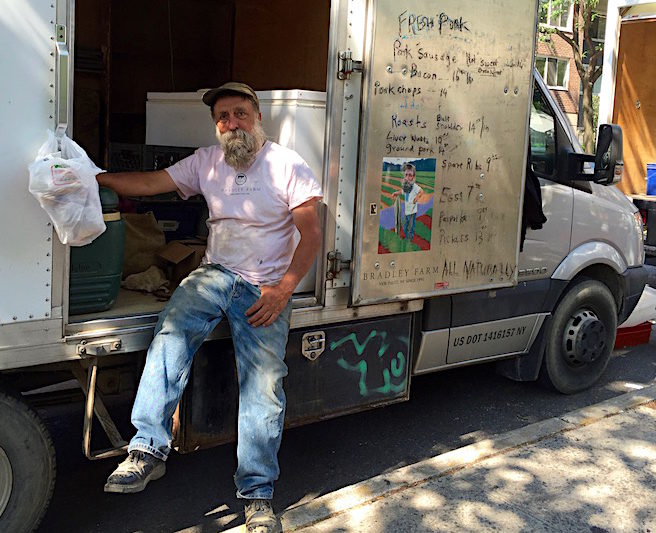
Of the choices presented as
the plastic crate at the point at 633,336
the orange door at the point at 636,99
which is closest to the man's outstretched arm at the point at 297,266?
the plastic crate at the point at 633,336

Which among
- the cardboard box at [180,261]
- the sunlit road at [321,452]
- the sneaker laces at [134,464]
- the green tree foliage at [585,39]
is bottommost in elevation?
the sunlit road at [321,452]

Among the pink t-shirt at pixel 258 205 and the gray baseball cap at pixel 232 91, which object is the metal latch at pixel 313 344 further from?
the gray baseball cap at pixel 232 91

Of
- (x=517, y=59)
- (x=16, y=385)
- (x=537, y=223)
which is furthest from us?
(x=537, y=223)

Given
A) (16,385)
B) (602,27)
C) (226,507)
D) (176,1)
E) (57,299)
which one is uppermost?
(602,27)

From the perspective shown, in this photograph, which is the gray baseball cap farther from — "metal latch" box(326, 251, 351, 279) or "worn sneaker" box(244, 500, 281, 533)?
"worn sneaker" box(244, 500, 281, 533)

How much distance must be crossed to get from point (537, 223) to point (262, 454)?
2.39 m

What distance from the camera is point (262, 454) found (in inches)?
139

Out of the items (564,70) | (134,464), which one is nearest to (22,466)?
(134,464)

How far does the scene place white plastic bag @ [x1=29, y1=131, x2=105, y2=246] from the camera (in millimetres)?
2928

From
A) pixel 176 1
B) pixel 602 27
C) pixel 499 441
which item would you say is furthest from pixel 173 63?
pixel 602 27

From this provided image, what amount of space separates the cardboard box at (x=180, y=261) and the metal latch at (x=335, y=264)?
674 mm

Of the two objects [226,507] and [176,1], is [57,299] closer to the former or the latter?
[226,507]

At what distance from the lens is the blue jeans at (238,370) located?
3.34 metres

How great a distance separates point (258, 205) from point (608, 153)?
2.54m
